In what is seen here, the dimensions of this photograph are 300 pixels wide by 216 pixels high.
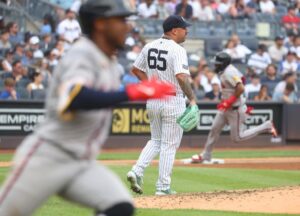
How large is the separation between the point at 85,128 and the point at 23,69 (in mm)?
13953

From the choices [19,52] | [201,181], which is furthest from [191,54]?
[201,181]

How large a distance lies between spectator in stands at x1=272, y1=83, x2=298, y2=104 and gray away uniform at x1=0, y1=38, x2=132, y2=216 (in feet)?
50.4

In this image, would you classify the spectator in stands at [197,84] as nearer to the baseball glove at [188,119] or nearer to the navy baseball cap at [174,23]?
the navy baseball cap at [174,23]

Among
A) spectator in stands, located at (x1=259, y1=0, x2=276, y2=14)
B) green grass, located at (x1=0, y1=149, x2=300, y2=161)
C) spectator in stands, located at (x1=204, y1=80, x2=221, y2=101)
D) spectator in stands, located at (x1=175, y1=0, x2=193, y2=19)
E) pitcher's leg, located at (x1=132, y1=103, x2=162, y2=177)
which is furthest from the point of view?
spectator in stands, located at (x1=259, y1=0, x2=276, y2=14)

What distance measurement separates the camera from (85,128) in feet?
17.4

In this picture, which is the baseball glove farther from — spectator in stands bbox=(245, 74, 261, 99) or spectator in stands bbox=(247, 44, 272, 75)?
spectator in stands bbox=(247, 44, 272, 75)

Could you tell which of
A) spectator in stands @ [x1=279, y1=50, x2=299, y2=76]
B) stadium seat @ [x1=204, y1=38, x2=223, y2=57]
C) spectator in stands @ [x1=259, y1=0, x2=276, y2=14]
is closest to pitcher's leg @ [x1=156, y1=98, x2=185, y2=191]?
spectator in stands @ [x1=279, y1=50, x2=299, y2=76]

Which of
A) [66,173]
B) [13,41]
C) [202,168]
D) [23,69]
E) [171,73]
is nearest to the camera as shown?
[66,173]

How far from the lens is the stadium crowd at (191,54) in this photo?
19.1 meters

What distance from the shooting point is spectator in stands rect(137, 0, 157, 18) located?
77.5 ft

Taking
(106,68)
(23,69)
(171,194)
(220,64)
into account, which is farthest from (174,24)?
(23,69)

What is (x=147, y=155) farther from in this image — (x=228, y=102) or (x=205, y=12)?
(x=205, y=12)

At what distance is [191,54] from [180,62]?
42.2 feet

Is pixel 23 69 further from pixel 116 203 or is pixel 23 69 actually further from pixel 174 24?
Answer: pixel 116 203
